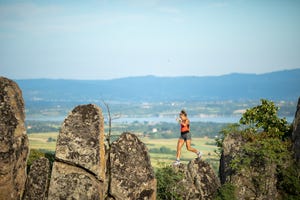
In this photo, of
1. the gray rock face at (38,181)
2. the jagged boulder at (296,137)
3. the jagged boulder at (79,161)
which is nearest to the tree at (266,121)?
the jagged boulder at (296,137)

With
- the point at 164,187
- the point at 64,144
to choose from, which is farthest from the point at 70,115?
the point at 164,187

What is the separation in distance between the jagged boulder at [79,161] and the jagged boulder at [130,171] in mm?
638

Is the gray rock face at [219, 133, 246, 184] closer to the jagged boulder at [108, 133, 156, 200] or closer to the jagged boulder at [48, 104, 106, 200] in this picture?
the jagged boulder at [108, 133, 156, 200]

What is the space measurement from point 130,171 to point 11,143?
604 cm

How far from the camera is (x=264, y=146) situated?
2614 cm

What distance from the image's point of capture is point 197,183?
26.1m

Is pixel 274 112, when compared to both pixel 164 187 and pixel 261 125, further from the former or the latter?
pixel 164 187

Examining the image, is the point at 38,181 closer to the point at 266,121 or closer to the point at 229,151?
the point at 229,151

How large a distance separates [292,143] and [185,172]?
22.0ft

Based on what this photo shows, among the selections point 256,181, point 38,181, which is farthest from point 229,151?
point 38,181

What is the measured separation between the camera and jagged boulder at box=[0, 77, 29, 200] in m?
22.2

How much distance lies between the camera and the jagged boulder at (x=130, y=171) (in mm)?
23359

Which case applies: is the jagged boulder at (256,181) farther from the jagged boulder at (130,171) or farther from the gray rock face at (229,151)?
the jagged boulder at (130,171)

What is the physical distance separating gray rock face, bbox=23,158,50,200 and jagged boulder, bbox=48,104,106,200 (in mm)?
600
